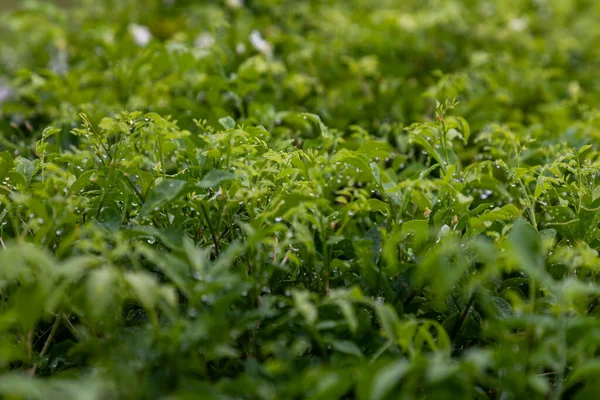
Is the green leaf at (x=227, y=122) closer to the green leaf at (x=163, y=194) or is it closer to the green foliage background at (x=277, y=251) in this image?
the green foliage background at (x=277, y=251)

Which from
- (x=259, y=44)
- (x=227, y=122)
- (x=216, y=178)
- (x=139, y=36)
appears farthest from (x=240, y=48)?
(x=216, y=178)

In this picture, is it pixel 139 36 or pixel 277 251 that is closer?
pixel 277 251

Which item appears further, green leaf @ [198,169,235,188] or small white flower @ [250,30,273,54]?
small white flower @ [250,30,273,54]

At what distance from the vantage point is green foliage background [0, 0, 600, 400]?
0.76 m

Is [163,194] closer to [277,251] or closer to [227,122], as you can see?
[277,251]

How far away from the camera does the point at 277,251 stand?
956 millimetres

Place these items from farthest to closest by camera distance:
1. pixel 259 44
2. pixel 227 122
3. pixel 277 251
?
pixel 259 44 < pixel 227 122 < pixel 277 251

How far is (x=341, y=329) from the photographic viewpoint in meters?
0.88

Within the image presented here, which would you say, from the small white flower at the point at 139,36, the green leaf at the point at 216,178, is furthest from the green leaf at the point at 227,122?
the small white flower at the point at 139,36

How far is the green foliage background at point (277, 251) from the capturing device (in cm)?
76

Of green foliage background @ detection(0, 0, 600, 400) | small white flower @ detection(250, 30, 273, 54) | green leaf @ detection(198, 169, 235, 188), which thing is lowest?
green foliage background @ detection(0, 0, 600, 400)

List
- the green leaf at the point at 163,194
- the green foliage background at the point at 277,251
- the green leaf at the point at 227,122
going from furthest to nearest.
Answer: the green leaf at the point at 227,122
the green leaf at the point at 163,194
the green foliage background at the point at 277,251

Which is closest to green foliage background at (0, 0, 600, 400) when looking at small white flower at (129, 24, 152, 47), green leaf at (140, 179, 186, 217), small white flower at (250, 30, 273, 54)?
green leaf at (140, 179, 186, 217)

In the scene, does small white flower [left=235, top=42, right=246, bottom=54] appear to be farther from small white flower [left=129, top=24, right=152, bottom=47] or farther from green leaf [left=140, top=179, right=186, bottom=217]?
green leaf [left=140, top=179, right=186, bottom=217]
